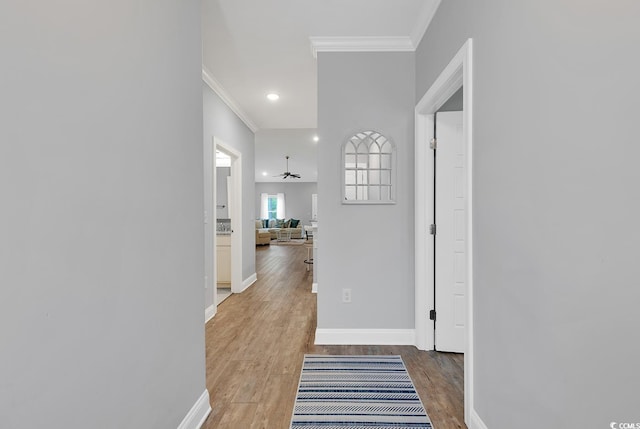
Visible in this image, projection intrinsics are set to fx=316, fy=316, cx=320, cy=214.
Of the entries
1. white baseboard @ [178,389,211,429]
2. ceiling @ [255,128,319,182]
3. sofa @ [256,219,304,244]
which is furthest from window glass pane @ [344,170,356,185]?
sofa @ [256,219,304,244]

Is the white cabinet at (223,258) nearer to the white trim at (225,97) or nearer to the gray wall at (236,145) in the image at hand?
the gray wall at (236,145)

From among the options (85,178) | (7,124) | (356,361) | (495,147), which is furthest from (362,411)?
(7,124)

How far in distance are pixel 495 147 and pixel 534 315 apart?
2.35 ft

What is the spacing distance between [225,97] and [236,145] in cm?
74

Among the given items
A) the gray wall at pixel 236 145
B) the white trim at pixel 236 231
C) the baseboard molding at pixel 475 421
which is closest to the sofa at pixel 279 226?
the gray wall at pixel 236 145

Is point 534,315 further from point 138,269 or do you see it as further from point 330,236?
point 330,236

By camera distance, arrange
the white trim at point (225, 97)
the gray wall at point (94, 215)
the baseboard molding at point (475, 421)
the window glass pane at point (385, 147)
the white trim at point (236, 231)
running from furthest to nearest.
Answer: the white trim at point (236, 231) → the white trim at point (225, 97) → the window glass pane at point (385, 147) → the baseboard molding at point (475, 421) → the gray wall at point (94, 215)

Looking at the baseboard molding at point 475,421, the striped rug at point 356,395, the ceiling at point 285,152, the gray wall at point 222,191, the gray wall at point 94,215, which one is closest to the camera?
the gray wall at point 94,215

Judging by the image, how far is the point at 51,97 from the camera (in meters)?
0.85

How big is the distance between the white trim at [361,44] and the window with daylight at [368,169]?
711mm

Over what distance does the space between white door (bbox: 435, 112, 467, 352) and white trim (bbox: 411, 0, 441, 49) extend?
621 millimetres

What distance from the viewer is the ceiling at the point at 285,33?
2.21m

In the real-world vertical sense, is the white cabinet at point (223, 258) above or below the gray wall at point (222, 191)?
below

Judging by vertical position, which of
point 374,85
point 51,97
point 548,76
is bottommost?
point 51,97
